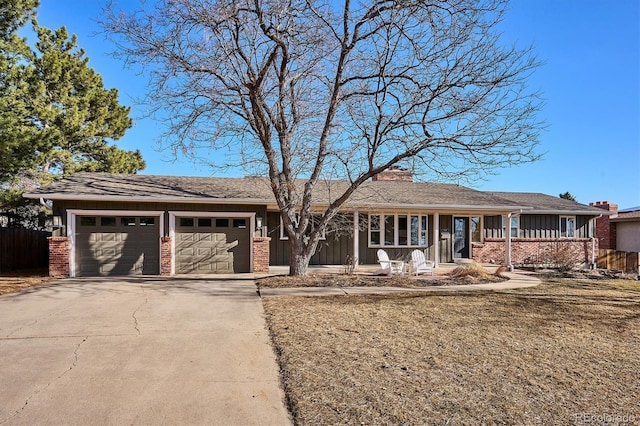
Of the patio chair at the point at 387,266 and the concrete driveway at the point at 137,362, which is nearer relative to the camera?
the concrete driveway at the point at 137,362

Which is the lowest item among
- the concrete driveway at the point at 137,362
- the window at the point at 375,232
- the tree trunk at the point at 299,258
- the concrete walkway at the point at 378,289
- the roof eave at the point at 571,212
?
the concrete walkway at the point at 378,289

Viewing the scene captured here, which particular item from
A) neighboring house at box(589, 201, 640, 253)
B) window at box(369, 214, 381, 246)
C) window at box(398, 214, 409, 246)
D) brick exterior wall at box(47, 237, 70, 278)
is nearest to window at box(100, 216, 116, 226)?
brick exterior wall at box(47, 237, 70, 278)

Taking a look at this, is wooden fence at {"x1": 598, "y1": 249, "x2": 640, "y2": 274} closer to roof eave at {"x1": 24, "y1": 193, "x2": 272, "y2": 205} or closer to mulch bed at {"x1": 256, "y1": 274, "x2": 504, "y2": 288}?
mulch bed at {"x1": 256, "y1": 274, "x2": 504, "y2": 288}

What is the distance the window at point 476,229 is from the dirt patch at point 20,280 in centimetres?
1656

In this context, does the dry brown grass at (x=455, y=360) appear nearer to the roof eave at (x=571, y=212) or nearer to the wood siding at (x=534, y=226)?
the wood siding at (x=534, y=226)

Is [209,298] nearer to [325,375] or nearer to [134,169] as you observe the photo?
[325,375]

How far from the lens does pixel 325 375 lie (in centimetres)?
429

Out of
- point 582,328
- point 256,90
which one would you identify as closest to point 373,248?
point 256,90

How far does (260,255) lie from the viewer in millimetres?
13438

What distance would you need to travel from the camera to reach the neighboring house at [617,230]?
69.6ft

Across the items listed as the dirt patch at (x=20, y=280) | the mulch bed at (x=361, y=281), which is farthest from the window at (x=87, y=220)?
the mulch bed at (x=361, y=281)

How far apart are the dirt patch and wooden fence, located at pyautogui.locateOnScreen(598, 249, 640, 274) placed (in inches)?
817

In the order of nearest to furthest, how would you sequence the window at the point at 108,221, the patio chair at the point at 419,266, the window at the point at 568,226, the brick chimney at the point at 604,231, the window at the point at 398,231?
the window at the point at 108,221
the patio chair at the point at 419,266
the window at the point at 398,231
the window at the point at 568,226
the brick chimney at the point at 604,231

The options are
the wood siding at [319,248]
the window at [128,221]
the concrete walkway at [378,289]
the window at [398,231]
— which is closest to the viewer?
the concrete walkway at [378,289]
